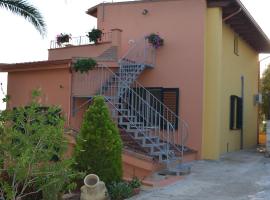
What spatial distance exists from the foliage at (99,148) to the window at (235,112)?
29.0 feet

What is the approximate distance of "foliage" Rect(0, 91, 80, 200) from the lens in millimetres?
6918

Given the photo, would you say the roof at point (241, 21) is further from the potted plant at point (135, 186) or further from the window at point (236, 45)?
the potted plant at point (135, 186)

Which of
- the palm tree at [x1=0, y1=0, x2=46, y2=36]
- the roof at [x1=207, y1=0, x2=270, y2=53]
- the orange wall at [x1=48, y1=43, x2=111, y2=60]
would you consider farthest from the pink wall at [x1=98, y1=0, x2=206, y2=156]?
the palm tree at [x1=0, y1=0, x2=46, y2=36]

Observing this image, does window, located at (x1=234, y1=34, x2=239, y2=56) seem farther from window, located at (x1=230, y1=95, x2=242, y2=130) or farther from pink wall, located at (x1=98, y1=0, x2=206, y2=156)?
pink wall, located at (x1=98, y1=0, x2=206, y2=156)

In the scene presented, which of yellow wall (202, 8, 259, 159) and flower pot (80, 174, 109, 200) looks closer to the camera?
flower pot (80, 174, 109, 200)

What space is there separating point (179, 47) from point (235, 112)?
444 centimetres

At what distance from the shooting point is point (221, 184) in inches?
405

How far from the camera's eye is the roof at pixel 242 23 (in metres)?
14.8

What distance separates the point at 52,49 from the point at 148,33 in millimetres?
3739

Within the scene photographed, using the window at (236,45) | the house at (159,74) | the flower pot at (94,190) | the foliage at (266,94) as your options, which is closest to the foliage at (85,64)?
the house at (159,74)

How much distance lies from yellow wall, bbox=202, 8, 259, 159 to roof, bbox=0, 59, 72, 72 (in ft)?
14.9

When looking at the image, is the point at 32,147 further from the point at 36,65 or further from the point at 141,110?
the point at 36,65

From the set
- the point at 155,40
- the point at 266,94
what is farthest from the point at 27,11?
the point at 266,94

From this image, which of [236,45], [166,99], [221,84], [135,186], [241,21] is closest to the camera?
[135,186]
